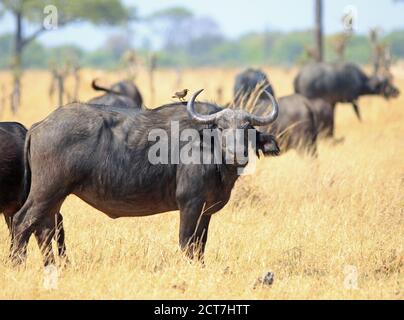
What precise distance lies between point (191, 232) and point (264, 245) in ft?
3.56

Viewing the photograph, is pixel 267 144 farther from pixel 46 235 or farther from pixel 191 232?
pixel 46 235

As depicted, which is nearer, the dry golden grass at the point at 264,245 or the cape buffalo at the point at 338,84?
the dry golden grass at the point at 264,245

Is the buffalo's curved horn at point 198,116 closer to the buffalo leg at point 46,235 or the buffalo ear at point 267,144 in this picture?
the buffalo ear at point 267,144

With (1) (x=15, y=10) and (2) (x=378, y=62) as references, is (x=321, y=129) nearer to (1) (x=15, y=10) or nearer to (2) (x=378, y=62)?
(2) (x=378, y=62)

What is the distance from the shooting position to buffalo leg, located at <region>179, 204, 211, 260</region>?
272 inches

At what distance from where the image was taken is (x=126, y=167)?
22.7 ft

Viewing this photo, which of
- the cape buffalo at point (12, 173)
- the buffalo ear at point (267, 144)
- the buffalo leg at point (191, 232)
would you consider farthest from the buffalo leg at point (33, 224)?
the buffalo ear at point (267, 144)

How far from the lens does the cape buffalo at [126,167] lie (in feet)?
22.2

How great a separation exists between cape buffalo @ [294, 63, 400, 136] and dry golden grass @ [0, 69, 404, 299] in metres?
9.24

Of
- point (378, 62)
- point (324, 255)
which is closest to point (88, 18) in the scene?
point (378, 62)

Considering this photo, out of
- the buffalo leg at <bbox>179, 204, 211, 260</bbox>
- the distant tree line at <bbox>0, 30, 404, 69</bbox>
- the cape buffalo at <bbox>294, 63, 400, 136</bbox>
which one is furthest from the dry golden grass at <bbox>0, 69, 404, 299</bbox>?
the distant tree line at <bbox>0, 30, 404, 69</bbox>

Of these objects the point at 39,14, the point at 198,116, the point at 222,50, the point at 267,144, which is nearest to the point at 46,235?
the point at 198,116
